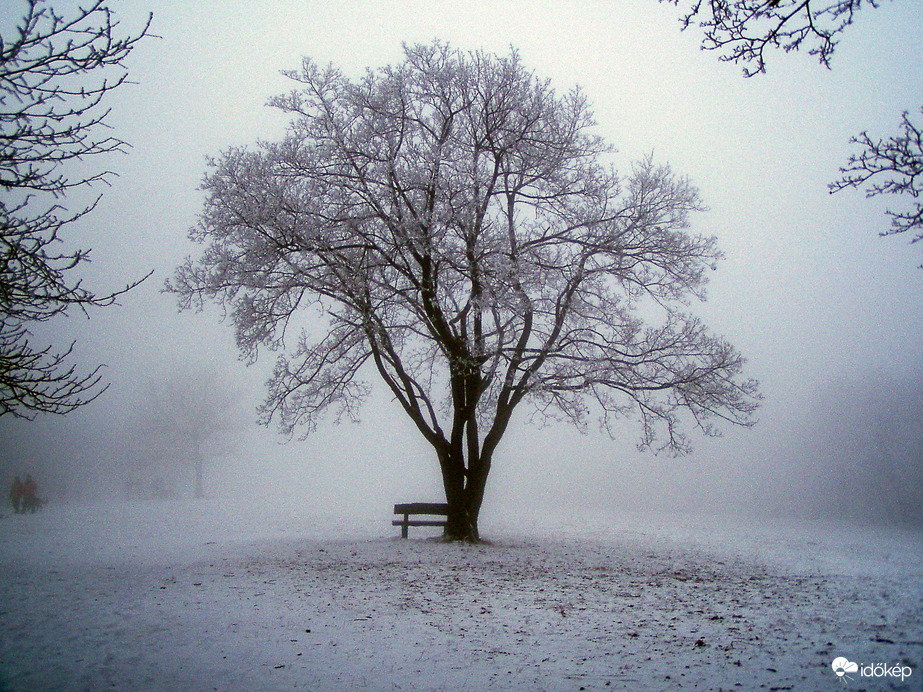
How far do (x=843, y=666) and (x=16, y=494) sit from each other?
28.1 m

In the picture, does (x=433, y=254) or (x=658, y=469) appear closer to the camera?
(x=433, y=254)

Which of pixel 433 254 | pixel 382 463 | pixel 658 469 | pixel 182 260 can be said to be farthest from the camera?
pixel 382 463

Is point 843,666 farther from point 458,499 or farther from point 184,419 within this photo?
point 184,419

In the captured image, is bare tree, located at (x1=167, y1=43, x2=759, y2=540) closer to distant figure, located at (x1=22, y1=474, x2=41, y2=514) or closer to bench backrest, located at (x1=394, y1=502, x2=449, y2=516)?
bench backrest, located at (x1=394, y1=502, x2=449, y2=516)

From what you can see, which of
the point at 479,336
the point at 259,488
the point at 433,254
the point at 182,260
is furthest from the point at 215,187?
the point at 259,488

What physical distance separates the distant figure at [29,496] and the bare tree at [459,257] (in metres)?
16.4

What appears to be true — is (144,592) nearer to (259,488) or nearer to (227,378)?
(227,378)

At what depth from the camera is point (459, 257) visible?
39.4 ft

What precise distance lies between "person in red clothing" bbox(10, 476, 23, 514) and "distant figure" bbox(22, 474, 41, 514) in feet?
0.46

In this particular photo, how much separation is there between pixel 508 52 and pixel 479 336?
669cm

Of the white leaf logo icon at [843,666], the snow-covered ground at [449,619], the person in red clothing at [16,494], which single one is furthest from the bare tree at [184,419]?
the white leaf logo icon at [843,666]

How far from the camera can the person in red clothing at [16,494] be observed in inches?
901

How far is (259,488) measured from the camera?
193 ft

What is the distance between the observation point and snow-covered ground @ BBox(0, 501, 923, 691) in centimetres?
470
